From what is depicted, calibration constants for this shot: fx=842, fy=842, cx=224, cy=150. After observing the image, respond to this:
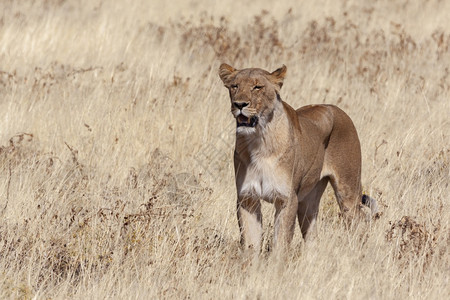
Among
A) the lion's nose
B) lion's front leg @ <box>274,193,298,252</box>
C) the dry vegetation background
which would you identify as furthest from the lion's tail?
the lion's nose

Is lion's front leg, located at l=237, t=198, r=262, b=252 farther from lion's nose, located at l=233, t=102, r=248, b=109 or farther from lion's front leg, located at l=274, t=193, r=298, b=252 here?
lion's nose, located at l=233, t=102, r=248, b=109

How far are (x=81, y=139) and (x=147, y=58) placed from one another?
2754mm

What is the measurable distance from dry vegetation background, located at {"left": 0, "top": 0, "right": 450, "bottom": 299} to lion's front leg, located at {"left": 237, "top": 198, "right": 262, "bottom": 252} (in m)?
0.14

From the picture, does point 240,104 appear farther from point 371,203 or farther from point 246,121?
point 371,203

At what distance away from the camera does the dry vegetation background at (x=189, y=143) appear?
5.12 metres

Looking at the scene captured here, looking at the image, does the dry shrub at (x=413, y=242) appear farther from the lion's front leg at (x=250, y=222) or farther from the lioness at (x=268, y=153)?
the lion's front leg at (x=250, y=222)

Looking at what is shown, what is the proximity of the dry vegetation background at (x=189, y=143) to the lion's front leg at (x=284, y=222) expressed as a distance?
0.13m

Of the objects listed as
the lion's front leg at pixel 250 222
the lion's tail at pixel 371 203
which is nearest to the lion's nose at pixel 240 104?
the lion's front leg at pixel 250 222

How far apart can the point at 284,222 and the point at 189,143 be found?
268 centimetres

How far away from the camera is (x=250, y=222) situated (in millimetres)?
5676

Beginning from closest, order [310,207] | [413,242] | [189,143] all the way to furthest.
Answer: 1. [413,242]
2. [310,207]
3. [189,143]

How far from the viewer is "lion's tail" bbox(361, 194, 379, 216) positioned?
6.27 metres

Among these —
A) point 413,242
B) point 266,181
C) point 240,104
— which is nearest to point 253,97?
point 240,104

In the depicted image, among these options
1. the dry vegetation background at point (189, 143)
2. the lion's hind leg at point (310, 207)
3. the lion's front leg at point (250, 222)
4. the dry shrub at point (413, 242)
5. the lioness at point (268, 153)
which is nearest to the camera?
the dry vegetation background at point (189, 143)
